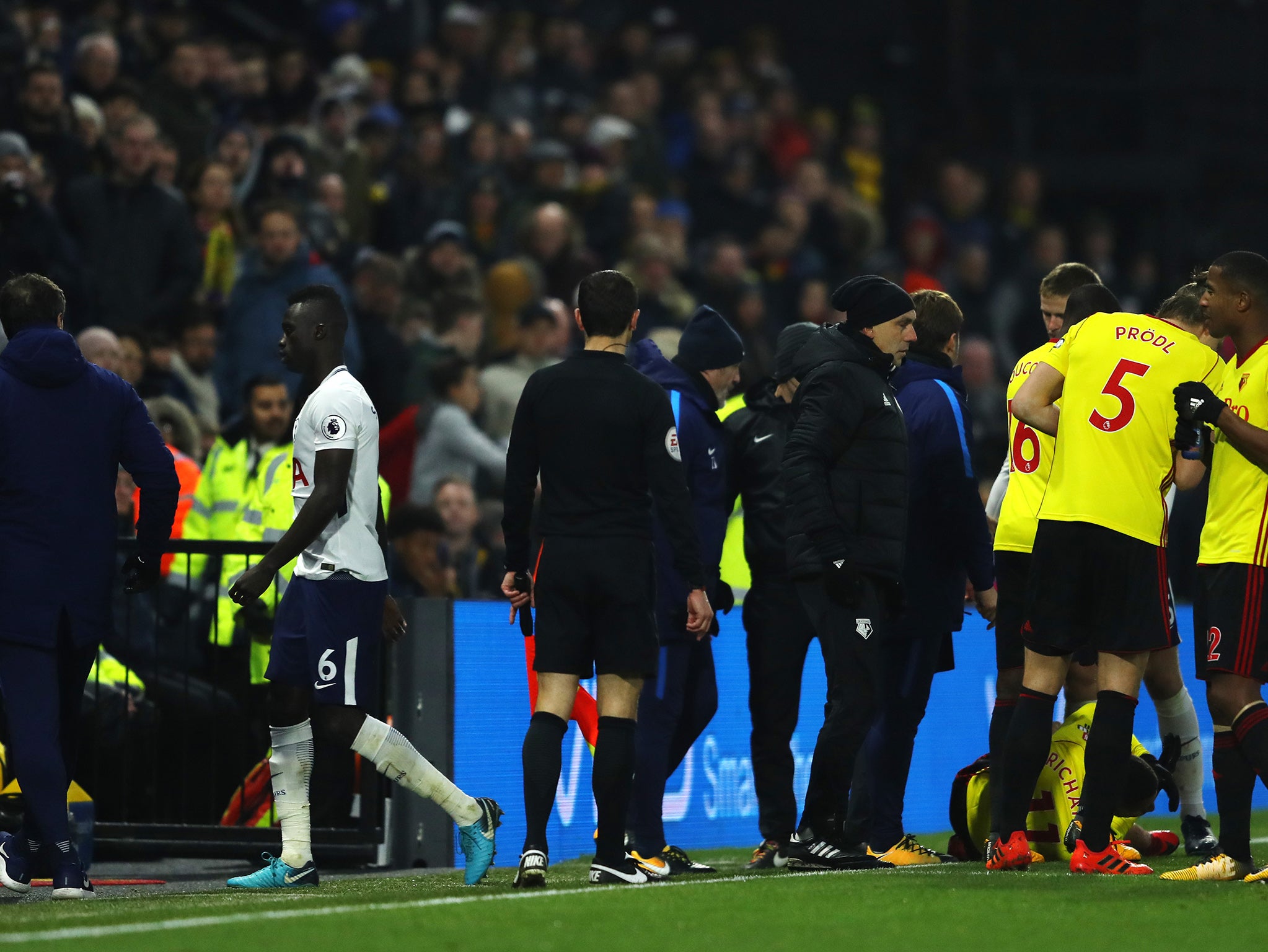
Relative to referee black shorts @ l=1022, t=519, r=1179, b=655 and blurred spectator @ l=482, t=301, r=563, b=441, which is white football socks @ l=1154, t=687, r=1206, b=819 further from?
blurred spectator @ l=482, t=301, r=563, b=441

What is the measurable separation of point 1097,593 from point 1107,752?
57 centimetres

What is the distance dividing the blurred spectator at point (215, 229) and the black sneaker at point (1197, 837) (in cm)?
710

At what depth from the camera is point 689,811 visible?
32.3ft

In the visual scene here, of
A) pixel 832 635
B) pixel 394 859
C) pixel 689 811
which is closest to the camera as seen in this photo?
A: pixel 832 635

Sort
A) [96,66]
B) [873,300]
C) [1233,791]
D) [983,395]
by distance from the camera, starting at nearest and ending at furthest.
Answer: [1233,791], [873,300], [96,66], [983,395]

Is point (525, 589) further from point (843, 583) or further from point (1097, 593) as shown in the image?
point (1097, 593)

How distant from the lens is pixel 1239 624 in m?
7.20

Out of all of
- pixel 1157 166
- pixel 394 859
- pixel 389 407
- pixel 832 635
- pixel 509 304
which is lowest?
pixel 394 859

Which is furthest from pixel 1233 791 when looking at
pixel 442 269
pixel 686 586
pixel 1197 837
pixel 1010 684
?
pixel 442 269

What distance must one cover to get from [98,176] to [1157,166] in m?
13.4

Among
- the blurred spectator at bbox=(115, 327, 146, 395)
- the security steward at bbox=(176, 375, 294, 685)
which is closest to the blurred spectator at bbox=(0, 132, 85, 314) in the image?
the blurred spectator at bbox=(115, 327, 146, 395)

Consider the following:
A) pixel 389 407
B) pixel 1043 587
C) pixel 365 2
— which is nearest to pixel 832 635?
pixel 1043 587

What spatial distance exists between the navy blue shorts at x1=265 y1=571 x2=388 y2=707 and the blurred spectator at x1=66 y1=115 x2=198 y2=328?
5326mm

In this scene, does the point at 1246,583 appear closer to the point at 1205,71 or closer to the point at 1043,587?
the point at 1043,587
